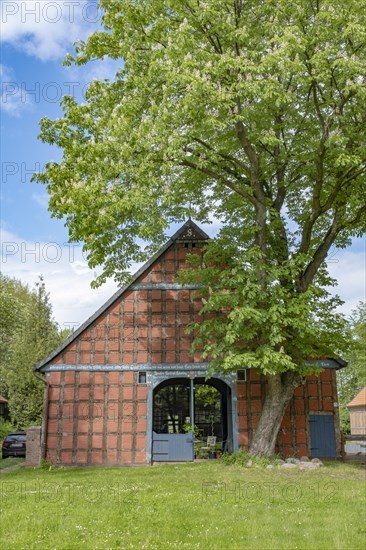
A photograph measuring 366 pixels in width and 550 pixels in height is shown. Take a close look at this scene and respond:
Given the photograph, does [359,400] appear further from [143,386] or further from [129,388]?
[129,388]

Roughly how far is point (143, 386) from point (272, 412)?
4828 mm

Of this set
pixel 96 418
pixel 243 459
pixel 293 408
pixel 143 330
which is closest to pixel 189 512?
pixel 243 459

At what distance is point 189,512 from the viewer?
359 inches

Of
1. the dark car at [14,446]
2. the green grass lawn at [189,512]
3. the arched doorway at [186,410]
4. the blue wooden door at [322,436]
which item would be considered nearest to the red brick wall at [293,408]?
the blue wooden door at [322,436]

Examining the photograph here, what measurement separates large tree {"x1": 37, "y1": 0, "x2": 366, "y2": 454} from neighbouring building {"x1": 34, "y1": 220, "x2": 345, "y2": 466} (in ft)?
6.17

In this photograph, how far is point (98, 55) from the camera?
1522 centimetres

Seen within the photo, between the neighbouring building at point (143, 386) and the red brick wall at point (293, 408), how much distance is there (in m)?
0.03

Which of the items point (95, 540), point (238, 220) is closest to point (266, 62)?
point (238, 220)

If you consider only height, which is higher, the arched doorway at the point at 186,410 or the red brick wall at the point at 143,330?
the red brick wall at the point at 143,330

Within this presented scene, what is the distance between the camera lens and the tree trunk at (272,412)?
15883 mm

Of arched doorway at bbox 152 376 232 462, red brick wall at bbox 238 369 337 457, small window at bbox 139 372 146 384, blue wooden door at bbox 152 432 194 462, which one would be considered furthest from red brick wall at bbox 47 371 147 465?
arched doorway at bbox 152 376 232 462

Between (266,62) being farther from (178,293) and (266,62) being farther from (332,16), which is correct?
(178,293)

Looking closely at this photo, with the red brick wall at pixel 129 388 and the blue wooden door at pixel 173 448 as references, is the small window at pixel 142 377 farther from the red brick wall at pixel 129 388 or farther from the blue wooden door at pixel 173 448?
the blue wooden door at pixel 173 448

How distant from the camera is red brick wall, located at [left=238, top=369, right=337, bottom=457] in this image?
1798 cm
